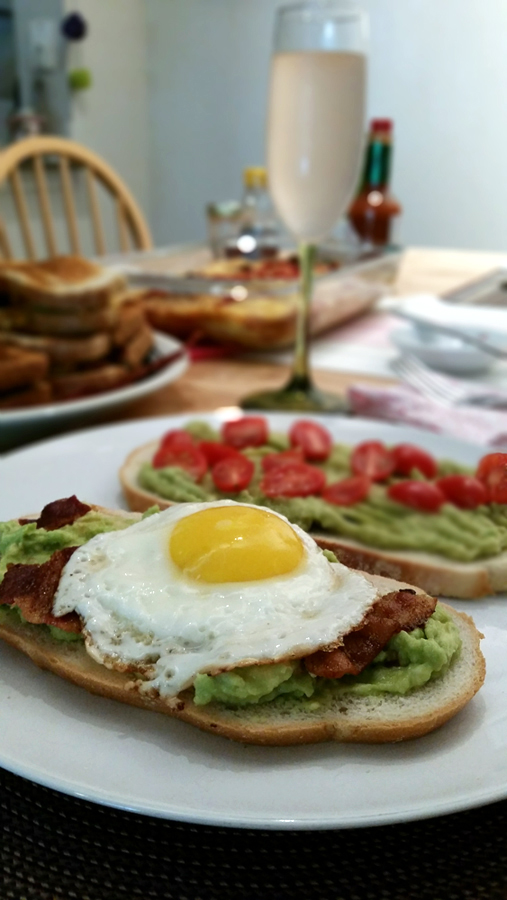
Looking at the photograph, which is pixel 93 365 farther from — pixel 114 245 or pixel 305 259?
pixel 114 245

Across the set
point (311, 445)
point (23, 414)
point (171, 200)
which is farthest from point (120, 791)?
point (171, 200)

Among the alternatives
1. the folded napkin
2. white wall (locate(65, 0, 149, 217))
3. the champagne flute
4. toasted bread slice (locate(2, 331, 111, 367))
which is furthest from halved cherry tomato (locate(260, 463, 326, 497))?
white wall (locate(65, 0, 149, 217))

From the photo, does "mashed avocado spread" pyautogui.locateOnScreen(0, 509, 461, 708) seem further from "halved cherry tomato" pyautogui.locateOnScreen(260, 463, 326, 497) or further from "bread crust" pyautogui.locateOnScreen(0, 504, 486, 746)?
"halved cherry tomato" pyautogui.locateOnScreen(260, 463, 326, 497)

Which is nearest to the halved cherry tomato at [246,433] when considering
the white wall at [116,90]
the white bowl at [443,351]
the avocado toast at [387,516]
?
the avocado toast at [387,516]

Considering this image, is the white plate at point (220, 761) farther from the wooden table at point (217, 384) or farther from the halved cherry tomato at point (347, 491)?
the wooden table at point (217, 384)

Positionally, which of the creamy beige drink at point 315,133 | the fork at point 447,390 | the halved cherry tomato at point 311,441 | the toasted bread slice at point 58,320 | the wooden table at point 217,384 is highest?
the creamy beige drink at point 315,133

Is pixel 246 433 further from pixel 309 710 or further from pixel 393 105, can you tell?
pixel 393 105
